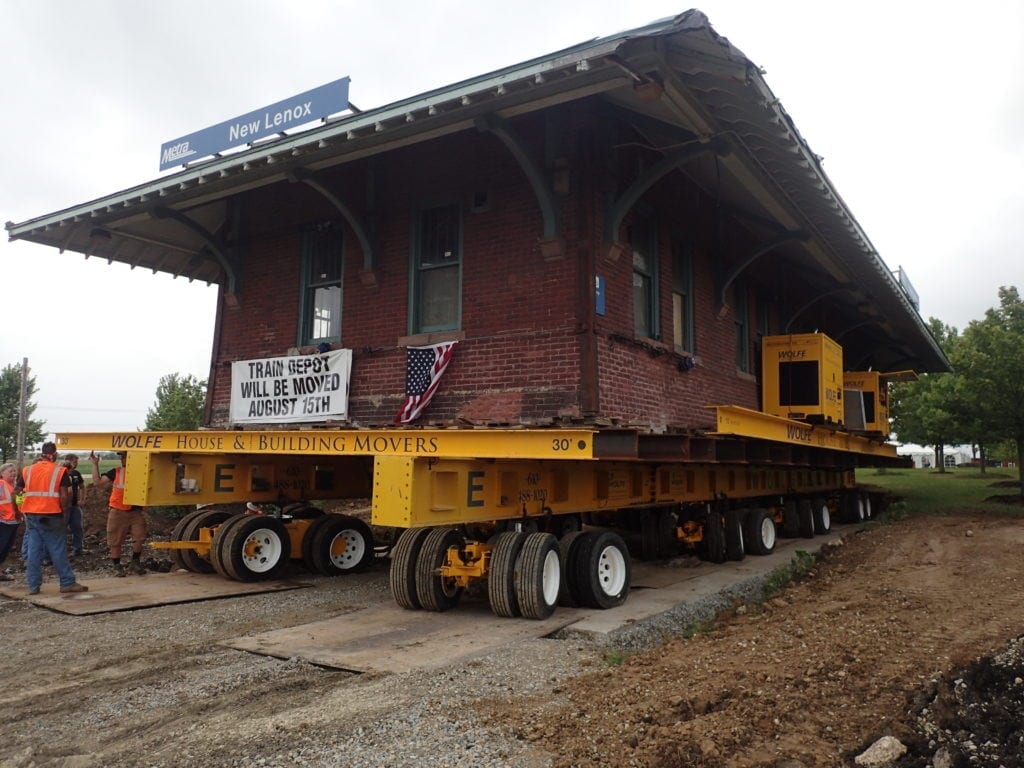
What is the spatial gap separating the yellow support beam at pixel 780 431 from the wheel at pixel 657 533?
6.81 feet

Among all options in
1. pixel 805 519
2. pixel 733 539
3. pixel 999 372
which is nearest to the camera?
pixel 733 539

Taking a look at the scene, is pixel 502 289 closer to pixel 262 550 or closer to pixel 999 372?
pixel 262 550

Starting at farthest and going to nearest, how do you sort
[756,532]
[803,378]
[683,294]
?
[803,378] → [756,532] → [683,294]

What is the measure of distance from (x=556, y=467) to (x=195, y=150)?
6.53m

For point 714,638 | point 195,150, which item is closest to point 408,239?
point 195,150

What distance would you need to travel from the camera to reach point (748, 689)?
14.7 ft

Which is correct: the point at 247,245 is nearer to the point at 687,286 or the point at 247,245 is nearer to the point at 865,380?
the point at 687,286

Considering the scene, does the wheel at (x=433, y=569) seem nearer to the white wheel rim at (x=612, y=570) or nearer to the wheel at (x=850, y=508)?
the white wheel rim at (x=612, y=570)

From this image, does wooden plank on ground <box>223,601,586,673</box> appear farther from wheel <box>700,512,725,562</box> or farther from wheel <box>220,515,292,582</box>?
wheel <box>700,512,725,562</box>

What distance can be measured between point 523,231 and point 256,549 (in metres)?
5.12

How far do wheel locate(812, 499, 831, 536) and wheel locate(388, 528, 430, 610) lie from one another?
35.0 ft

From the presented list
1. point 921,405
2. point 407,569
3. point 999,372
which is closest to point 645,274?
point 407,569

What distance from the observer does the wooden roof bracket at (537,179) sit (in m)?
7.48

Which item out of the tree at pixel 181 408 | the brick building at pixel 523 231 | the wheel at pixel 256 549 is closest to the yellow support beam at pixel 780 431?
the brick building at pixel 523 231
